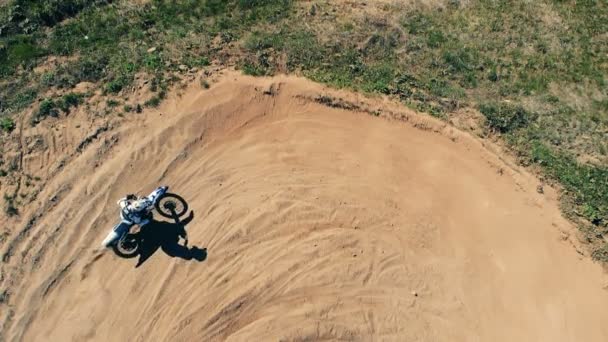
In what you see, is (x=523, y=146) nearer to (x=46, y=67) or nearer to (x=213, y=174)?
(x=213, y=174)

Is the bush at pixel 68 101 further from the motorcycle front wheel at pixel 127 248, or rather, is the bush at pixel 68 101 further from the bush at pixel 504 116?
the bush at pixel 504 116

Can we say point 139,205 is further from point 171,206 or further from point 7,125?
point 7,125

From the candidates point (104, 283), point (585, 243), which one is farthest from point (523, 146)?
point (104, 283)

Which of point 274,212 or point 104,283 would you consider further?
point 274,212

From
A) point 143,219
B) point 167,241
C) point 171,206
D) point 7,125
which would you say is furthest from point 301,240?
point 7,125

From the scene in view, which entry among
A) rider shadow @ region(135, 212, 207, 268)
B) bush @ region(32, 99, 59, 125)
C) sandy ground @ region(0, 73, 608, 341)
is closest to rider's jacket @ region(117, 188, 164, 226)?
rider shadow @ region(135, 212, 207, 268)

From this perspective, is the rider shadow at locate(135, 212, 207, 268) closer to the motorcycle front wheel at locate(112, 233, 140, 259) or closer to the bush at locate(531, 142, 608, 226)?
the motorcycle front wheel at locate(112, 233, 140, 259)
